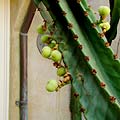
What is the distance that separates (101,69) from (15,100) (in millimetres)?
1357

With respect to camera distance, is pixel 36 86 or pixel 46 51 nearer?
pixel 46 51

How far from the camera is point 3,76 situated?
1897mm

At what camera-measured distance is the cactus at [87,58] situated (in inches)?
21.9

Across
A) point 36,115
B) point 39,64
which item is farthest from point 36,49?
point 36,115

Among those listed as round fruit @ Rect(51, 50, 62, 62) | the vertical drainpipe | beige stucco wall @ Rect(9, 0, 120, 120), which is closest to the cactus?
round fruit @ Rect(51, 50, 62, 62)

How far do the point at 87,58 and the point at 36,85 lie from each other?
4.51 feet

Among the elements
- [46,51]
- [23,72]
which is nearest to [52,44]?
[46,51]

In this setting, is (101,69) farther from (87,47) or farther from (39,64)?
(39,64)

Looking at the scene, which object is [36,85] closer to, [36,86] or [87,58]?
[36,86]

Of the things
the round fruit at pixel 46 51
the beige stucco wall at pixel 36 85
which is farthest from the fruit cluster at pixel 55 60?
the beige stucco wall at pixel 36 85

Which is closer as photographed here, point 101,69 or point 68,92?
point 101,69

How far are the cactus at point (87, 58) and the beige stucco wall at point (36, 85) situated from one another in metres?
1.26

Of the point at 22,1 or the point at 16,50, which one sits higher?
the point at 22,1

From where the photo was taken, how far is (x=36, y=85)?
6.35 feet
